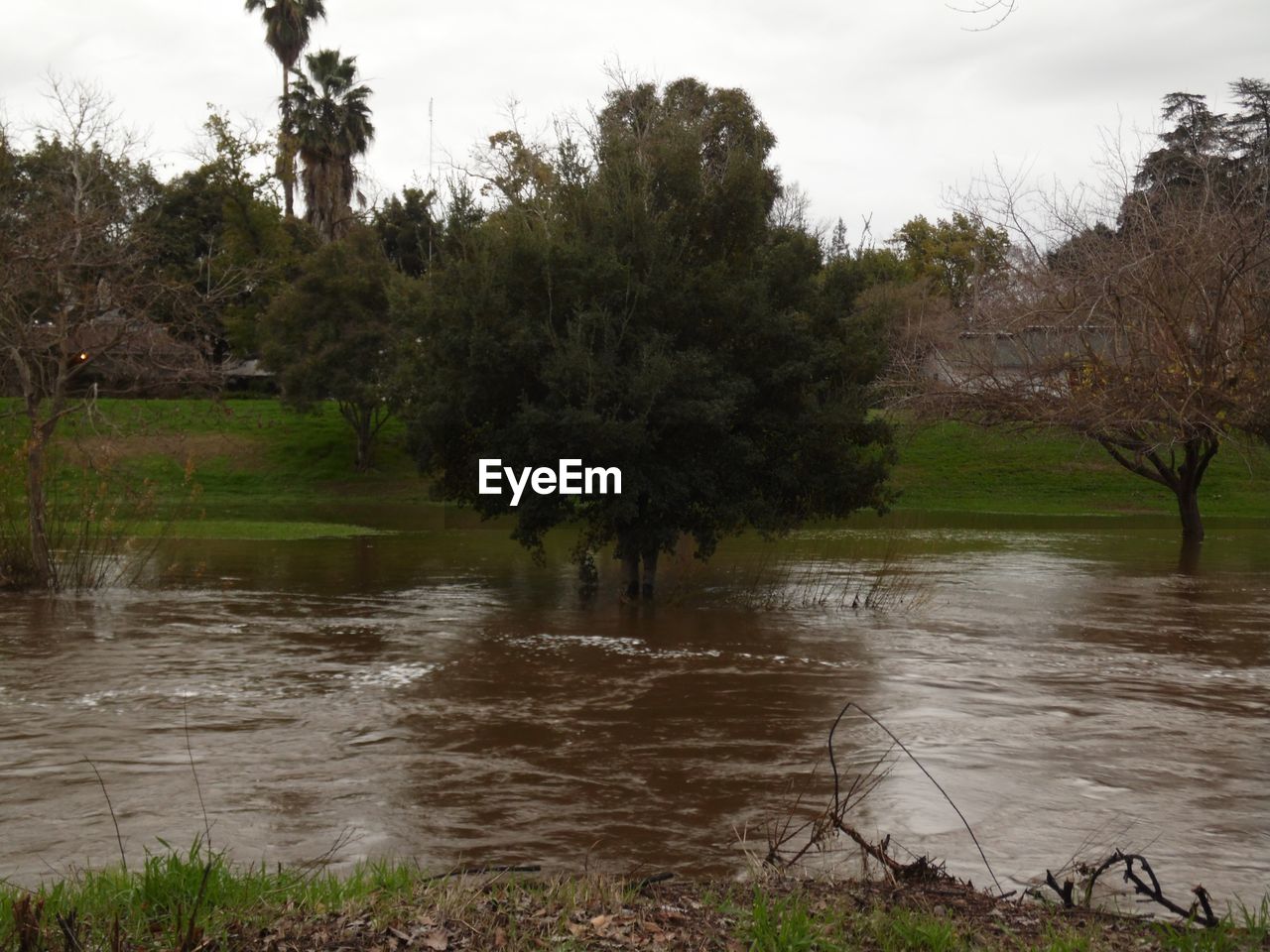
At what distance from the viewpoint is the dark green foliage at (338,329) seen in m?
43.6

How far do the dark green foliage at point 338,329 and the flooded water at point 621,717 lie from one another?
20.4m

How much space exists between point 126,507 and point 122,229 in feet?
20.5

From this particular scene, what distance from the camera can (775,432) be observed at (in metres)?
20.1

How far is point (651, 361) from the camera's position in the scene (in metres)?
18.2

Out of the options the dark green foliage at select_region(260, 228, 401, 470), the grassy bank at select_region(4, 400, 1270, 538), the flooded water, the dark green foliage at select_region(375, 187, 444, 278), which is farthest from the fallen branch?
the dark green foliage at select_region(375, 187, 444, 278)

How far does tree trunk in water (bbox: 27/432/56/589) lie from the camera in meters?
18.8

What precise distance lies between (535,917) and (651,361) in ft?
42.7

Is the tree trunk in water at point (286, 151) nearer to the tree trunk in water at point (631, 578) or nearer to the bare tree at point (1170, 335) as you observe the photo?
the tree trunk in water at point (631, 578)

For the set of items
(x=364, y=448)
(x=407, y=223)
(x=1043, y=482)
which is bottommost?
(x=1043, y=482)

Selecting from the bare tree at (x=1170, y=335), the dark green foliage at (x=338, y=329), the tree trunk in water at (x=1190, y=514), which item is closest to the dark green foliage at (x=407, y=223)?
the dark green foliage at (x=338, y=329)

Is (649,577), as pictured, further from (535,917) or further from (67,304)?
(535,917)

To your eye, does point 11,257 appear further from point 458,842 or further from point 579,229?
point 458,842

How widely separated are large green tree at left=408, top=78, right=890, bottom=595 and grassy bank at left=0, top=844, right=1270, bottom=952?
39.2 ft

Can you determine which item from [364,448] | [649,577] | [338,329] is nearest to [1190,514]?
[649,577]
